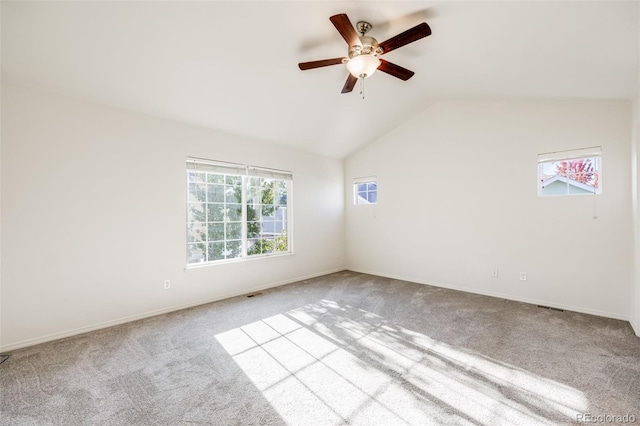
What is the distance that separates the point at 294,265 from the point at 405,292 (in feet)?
6.42

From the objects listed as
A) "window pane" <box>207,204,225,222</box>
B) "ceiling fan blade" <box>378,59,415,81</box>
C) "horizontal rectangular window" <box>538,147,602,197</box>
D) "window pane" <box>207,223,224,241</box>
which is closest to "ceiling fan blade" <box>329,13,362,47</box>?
"ceiling fan blade" <box>378,59,415,81</box>

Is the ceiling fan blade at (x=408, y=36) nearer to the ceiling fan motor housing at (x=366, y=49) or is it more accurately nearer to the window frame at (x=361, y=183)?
the ceiling fan motor housing at (x=366, y=49)

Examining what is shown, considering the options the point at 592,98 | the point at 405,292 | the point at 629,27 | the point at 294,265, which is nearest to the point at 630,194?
the point at 592,98

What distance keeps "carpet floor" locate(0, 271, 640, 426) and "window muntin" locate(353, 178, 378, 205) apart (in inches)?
103

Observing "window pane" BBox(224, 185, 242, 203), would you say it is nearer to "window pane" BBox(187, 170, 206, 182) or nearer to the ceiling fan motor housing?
"window pane" BBox(187, 170, 206, 182)

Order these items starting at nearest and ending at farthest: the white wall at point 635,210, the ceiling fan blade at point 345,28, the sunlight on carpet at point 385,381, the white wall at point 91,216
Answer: the sunlight on carpet at point 385,381, the ceiling fan blade at point 345,28, the white wall at point 91,216, the white wall at point 635,210

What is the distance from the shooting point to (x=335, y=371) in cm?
217

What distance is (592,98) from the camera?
3162 mm

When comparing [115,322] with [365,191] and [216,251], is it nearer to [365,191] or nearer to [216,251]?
[216,251]

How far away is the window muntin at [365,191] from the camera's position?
217 inches

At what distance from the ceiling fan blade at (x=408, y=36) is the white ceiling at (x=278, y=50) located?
1.30ft

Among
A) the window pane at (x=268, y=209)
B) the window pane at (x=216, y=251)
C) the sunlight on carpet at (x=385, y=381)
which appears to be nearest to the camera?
the sunlight on carpet at (x=385, y=381)

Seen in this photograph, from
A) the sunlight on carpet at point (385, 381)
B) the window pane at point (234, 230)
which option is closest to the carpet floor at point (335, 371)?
the sunlight on carpet at point (385, 381)

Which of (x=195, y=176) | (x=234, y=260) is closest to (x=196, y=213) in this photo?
(x=195, y=176)
